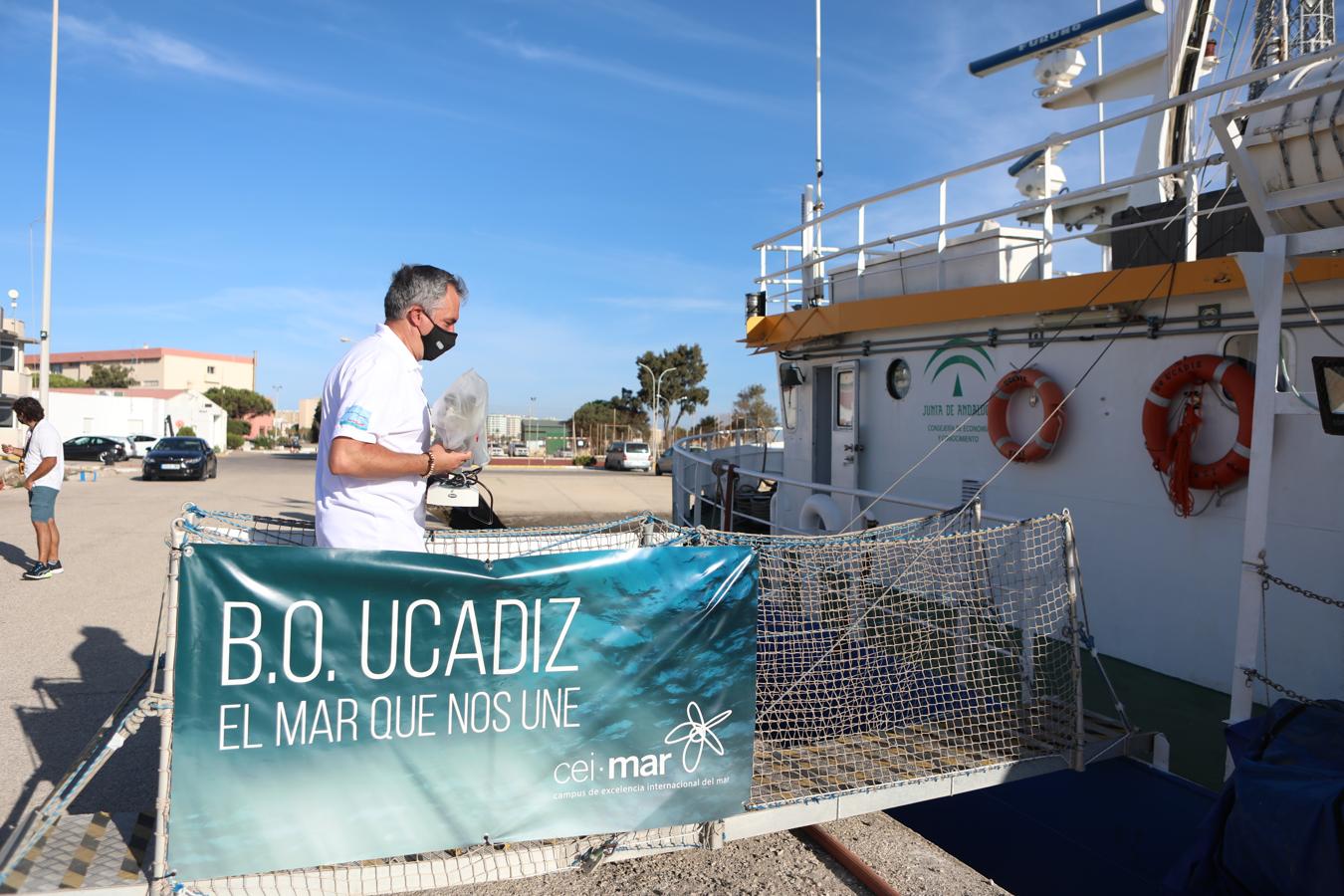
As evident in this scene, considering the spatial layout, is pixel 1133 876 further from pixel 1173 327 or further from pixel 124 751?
pixel 124 751

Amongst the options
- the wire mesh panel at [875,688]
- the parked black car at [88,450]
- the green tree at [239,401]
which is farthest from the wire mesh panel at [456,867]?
the green tree at [239,401]

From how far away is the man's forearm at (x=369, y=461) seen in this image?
2889 mm

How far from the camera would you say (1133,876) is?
14.7 ft

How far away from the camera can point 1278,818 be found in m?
3.08

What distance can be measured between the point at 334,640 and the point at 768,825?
1.83 metres

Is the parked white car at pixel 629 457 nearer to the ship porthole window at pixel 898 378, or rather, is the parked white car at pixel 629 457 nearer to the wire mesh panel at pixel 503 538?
the ship porthole window at pixel 898 378

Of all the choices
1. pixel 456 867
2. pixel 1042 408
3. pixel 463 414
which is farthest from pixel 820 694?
pixel 1042 408

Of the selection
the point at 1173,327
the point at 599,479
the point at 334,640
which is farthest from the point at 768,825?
the point at 599,479

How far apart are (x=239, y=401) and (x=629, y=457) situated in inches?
2331

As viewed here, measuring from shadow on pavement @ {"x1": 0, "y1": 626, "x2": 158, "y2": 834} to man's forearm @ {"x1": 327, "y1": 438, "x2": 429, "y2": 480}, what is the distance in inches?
79.6

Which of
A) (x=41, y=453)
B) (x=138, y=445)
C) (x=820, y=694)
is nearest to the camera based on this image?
(x=820, y=694)

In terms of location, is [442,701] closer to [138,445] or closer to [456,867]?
[456,867]

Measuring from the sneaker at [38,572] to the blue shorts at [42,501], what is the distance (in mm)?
545

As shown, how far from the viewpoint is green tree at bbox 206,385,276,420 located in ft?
270
